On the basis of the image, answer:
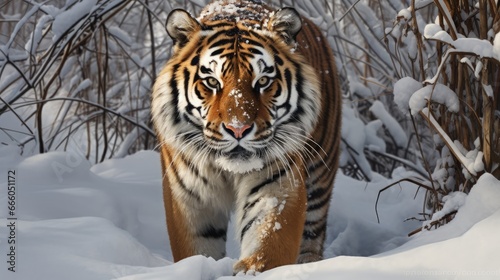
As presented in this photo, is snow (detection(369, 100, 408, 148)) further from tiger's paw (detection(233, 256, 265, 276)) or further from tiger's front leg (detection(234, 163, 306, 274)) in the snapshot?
tiger's paw (detection(233, 256, 265, 276))

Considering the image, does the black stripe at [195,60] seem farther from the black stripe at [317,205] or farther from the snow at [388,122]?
the snow at [388,122]

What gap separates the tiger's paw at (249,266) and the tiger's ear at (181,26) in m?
0.86

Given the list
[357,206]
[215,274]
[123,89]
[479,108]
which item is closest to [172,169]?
[215,274]

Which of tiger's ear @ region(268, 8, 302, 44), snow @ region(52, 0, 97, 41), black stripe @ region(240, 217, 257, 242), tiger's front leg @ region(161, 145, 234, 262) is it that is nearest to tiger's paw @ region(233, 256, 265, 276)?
black stripe @ region(240, 217, 257, 242)

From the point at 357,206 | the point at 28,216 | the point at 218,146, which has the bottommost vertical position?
the point at 357,206

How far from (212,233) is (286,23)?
842mm

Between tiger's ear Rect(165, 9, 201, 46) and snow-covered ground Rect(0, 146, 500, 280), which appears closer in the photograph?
snow-covered ground Rect(0, 146, 500, 280)

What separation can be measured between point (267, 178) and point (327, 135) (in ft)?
2.53

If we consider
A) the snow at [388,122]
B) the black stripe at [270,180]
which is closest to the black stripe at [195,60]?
the black stripe at [270,180]

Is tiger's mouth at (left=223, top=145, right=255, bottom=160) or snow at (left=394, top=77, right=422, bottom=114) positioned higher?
snow at (left=394, top=77, right=422, bottom=114)

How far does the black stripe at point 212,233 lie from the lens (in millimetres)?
3004

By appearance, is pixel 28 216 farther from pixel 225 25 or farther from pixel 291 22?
pixel 291 22

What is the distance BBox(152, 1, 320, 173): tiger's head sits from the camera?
2635mm

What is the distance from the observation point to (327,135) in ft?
11.5
